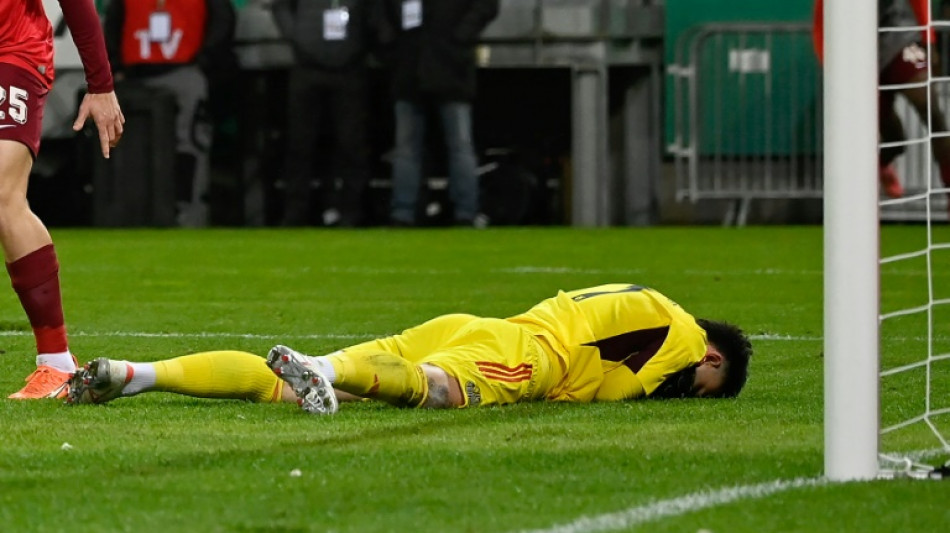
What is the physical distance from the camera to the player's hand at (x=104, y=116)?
17.1 feet

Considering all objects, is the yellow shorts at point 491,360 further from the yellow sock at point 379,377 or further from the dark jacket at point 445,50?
the dark jacket at point 445,50

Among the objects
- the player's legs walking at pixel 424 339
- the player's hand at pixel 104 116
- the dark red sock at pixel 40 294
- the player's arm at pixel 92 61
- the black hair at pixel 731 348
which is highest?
the player's arm at pixel 92 61

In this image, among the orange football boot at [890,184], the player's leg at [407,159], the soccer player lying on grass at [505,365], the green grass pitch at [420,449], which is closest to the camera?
the green grass pitch at [420,449]

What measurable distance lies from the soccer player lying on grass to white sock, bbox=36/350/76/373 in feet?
1.46

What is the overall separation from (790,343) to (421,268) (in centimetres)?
389

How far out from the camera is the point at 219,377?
4629mm

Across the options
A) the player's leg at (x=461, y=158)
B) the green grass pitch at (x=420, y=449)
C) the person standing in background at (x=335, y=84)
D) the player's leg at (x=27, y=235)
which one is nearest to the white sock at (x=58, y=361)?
the player's leg at (x=27, y=235)

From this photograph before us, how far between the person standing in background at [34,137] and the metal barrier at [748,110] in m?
10.2

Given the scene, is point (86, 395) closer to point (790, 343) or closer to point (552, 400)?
point (552, 400)

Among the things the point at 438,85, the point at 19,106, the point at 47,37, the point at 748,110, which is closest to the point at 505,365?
the point at 19,106

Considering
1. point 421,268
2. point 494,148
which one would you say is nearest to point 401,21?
point 494,148

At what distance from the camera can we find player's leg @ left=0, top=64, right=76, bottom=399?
5047 millimetres

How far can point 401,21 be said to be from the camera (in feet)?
47.7

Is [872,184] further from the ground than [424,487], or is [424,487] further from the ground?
[872,184]
